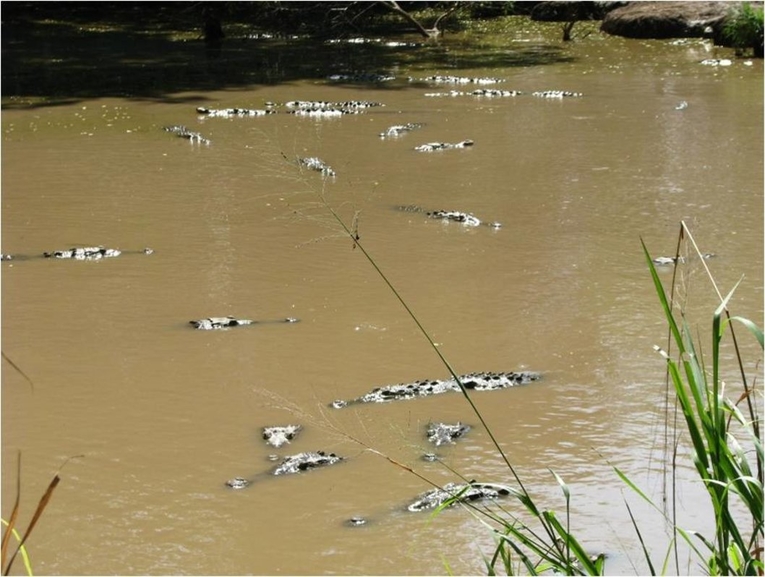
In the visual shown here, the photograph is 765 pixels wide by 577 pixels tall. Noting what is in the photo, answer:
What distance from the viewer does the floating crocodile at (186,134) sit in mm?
10703

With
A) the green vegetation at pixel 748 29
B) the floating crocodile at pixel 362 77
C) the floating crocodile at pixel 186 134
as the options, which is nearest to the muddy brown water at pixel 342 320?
the floating crocodile at pixel 186 134

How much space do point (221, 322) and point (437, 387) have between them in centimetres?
142

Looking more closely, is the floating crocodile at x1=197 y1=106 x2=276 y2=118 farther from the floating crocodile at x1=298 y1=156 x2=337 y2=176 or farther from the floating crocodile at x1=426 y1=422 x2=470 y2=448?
the floating crocodile at x1=426 y1=422 x2=470 y2=448

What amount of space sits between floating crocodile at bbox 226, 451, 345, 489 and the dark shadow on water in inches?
352

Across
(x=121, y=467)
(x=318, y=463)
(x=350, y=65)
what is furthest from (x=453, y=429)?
(x=350, y=65)

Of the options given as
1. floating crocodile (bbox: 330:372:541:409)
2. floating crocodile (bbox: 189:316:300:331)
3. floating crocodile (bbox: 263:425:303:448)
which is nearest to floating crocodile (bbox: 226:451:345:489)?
floating crocodile (bbox: 263:425:303:448)

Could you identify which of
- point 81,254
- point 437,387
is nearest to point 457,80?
point 81,254

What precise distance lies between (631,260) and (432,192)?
2.15 meters

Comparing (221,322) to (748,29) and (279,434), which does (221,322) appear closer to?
(279,434)

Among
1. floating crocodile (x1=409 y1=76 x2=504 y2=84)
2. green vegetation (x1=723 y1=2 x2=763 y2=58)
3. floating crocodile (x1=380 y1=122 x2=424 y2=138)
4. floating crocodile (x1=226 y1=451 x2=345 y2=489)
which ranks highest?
green vegetation (x1=723 y1=2 x2=763 y2=58)

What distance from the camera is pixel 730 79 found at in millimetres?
13508

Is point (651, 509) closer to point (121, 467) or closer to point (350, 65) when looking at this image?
point (121, 467)

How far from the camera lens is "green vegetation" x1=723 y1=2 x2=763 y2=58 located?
604 inches

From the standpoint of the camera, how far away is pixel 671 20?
1777cm
